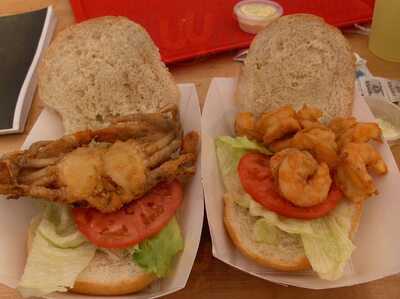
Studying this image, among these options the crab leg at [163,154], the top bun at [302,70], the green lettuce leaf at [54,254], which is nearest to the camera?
the green lettuce leaf at [54,254]

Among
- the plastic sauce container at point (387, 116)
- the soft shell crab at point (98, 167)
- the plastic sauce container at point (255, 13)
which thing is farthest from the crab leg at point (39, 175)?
the plastic sauce container at point (255, 13)

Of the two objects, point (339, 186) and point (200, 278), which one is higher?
point (339, 186)

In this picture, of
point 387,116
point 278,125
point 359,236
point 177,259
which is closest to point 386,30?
point 387,116

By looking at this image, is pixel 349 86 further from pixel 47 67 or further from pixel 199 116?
pixel 47 67

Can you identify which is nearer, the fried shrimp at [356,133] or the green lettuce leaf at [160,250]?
the green lettuce leaf at [160,250]

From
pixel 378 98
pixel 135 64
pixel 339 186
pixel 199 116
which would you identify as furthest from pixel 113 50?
pixel 378 98

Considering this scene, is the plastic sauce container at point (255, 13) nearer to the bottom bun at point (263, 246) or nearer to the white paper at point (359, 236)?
the white paper at point (359, 236)

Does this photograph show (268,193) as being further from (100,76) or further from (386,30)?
(386,30)
